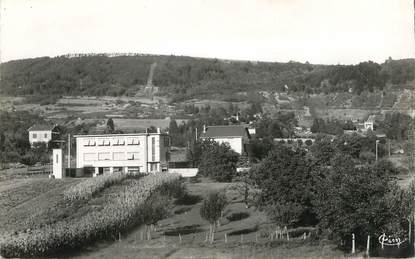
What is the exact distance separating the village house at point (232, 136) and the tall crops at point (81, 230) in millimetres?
40747

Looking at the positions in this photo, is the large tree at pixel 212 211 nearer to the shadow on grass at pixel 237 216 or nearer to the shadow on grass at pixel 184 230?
the shadow on grass at pixel 184 230

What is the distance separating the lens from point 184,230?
43438mm

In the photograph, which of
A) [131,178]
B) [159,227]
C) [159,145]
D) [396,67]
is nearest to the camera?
[159,227]

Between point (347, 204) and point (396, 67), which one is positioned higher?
point (396, 67)

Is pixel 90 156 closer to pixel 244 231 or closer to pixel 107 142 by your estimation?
pixel 107 142

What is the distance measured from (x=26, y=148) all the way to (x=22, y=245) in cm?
6685

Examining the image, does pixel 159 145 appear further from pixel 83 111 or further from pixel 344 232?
pixel 83 111

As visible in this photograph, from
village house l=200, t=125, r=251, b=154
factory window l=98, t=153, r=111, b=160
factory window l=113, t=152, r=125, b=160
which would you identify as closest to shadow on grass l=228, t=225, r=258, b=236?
factory window l=113, t=152, r=125, b=160

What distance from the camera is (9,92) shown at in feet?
562

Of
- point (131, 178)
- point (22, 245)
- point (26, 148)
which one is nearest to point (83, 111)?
point (26, 148)

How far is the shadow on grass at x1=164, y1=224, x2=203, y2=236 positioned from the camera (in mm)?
42469

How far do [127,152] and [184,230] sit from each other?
32.6 metres

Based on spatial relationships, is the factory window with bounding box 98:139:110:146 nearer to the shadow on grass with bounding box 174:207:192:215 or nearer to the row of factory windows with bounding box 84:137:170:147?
the row of factory windows with bounding box 84:137:170:147

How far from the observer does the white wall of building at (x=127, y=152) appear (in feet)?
243
